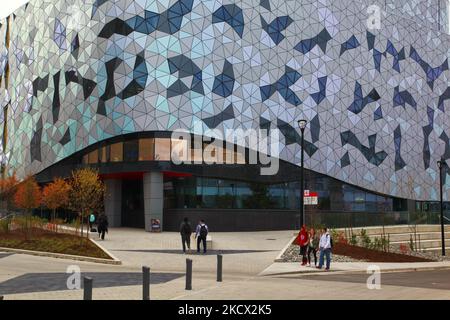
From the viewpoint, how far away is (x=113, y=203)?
49031 millimetres

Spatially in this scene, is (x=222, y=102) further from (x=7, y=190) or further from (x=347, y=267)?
(x=347, y=267)

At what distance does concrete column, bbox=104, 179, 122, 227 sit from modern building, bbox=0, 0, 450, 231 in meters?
0.13

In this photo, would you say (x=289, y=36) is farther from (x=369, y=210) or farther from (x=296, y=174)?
(x=369, y=210)

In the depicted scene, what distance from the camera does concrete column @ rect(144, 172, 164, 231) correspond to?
43.7 meters

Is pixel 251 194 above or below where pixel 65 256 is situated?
above

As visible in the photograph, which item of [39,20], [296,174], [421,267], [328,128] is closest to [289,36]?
[328,128]

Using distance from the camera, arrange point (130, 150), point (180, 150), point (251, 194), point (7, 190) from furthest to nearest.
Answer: point (7, 190) < point (251, 194) < point (130, 150) < point (180, 150)

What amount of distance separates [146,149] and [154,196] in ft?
13.9

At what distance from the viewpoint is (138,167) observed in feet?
147

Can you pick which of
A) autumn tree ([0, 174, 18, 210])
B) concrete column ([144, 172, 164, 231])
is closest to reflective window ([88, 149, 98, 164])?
concrete column ([144, 172, 164, 231])

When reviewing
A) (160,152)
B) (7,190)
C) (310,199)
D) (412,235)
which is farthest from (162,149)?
(310,199)

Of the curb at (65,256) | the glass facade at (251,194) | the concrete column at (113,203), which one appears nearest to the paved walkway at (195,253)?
the curb at (65,256)

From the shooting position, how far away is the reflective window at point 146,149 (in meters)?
45.2

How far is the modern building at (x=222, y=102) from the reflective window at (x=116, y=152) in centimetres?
10
